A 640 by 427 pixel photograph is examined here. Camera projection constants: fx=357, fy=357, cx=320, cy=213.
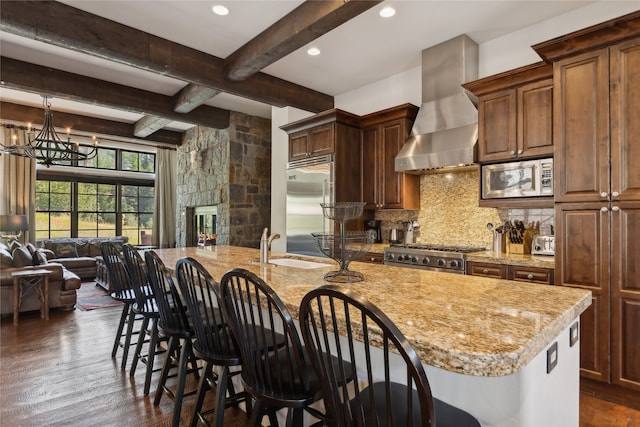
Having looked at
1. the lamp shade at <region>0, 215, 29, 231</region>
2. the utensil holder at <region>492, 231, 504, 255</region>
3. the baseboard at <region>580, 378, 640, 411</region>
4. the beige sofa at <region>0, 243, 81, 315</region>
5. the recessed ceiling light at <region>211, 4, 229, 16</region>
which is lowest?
the baseboard at <region>580, 378, 640, 411</region>

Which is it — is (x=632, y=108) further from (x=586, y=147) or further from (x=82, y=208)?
(x=82, y=208)

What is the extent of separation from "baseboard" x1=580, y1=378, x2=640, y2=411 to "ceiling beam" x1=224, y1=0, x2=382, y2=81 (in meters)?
2.91

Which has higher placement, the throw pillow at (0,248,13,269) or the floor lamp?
the floor lamp

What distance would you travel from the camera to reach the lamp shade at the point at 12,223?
5.87 m

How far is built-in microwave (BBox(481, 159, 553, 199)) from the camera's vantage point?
2793 millimetres

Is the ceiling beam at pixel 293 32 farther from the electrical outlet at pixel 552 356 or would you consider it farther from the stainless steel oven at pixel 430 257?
the electrical outlet at pixel 552 356

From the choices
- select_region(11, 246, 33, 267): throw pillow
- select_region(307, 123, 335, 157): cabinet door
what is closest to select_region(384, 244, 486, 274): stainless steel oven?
select_region(307, 123, 335, 157): cabinet door

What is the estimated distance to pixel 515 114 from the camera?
2.94 meters

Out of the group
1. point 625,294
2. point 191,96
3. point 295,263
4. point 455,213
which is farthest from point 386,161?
point 191,96

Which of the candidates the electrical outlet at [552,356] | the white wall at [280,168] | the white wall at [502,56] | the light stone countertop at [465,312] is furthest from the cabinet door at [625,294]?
the white wall at [280,168]

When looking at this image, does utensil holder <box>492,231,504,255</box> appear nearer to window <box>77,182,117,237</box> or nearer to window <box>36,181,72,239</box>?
window <box>77,182,117,237</box>

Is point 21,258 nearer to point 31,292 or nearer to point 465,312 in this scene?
point 31,292

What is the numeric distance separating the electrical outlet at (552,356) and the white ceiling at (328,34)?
2.61 meters

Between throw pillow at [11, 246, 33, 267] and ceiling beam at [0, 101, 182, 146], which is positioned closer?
throw pillow at [11, 246, 33, 267]
